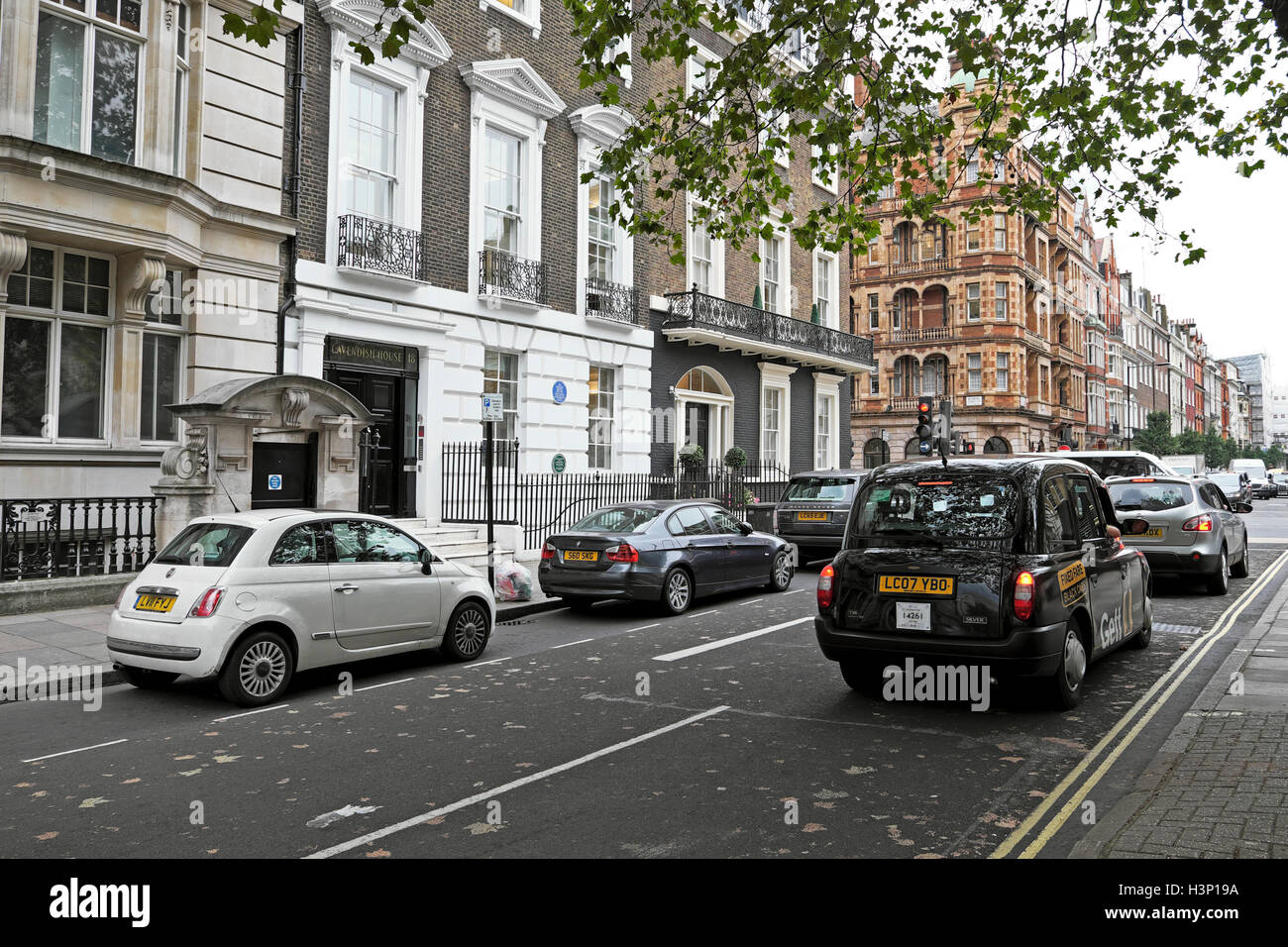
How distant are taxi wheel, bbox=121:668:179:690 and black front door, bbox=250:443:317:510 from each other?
16.7 ft

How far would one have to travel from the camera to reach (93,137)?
41.5 ft

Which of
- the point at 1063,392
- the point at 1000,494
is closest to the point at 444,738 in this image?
the point at 1000,494

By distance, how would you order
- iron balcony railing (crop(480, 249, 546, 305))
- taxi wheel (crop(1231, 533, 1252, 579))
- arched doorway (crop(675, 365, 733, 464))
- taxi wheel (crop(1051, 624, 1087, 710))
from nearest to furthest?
taxi wheel (crop(1051, 624, 1087, 710)) < taxi wheel (crop(1231, 533, 1252, 579)) < iron balcony railing (crop(480, 249, 546, 305)) < arched doorway (crop(675, 365, 733, 464))

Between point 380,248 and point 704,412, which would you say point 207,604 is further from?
point 704,412

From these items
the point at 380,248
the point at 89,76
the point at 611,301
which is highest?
the point at 89,76

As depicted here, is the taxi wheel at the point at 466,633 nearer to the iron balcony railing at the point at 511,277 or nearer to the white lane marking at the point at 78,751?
the white lane marking at the point at 78,751

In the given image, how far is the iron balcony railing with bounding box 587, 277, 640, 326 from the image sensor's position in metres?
Result: 22.0

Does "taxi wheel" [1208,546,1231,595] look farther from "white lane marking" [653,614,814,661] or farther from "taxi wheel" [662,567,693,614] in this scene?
"taxi wheel" [662,567,693,614]

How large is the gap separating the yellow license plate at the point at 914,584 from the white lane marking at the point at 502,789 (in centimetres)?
160

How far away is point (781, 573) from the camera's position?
1452 cm

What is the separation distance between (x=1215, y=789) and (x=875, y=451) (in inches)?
2188

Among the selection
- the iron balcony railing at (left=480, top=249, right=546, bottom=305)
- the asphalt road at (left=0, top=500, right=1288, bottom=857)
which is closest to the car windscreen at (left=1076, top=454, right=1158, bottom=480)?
the asphalt road at (left=0, top=500, right=1288, bottom=857)

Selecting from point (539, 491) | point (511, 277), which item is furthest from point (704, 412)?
point (539, 491)
